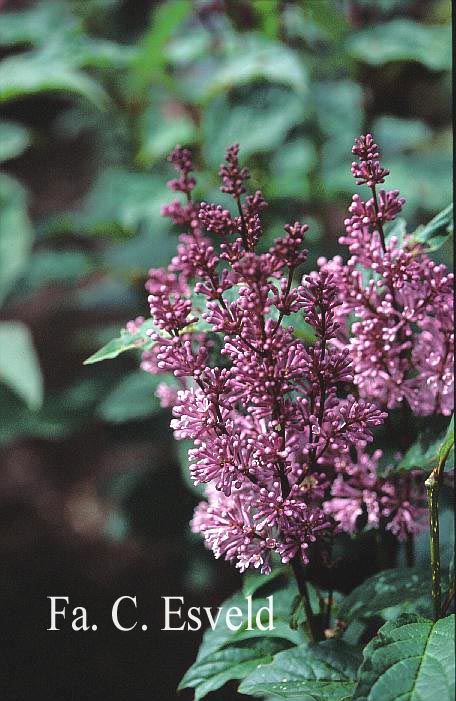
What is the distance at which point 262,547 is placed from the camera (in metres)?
0.54

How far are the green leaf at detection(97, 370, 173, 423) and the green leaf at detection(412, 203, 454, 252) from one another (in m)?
0.54

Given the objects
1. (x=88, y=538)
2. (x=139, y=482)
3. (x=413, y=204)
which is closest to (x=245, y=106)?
(x=413, y=204)

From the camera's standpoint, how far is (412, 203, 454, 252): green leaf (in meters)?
0.61

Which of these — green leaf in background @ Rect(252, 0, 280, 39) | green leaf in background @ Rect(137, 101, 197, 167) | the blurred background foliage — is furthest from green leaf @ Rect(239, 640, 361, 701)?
green leaf in background @ Rect(252, 0, 280, 39)

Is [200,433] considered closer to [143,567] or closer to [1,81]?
[1,81]

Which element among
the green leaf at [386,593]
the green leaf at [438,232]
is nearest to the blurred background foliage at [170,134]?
the green leaf at [438,232]

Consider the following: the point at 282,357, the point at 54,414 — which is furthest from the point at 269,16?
the point at 282,357

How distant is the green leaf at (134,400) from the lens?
111 cm

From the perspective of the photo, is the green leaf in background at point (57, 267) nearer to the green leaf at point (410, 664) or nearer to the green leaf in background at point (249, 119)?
the green leaf in background at point (249, 119)

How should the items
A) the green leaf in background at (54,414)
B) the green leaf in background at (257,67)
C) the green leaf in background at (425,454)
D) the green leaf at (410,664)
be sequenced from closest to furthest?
the green leaf at (410,664), the green leaf in background at (425,454), the green leaf in background at (257,67), the green leaf in background at (54,414)

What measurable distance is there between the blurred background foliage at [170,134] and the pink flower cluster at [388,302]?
371 millimetres

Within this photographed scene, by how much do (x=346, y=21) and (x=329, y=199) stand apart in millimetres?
360

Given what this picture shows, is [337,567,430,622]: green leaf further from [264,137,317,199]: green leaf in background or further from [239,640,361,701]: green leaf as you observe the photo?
[264,137,317,199]: green leaf in background

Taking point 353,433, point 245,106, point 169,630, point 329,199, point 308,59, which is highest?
point 308,59
